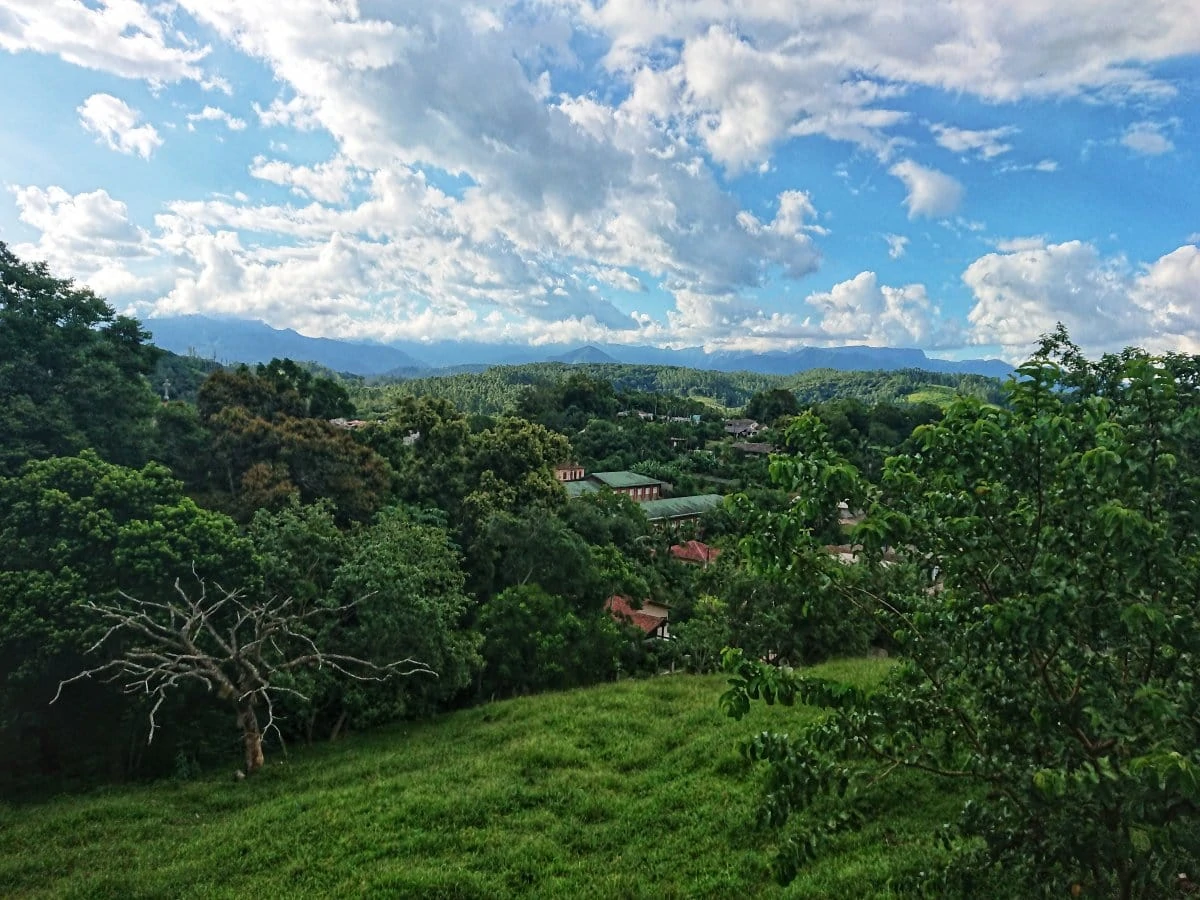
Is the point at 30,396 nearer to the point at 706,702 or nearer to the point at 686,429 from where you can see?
the point at 706,702

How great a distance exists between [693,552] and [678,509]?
12.6 metres

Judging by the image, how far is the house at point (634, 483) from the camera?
6144 cm

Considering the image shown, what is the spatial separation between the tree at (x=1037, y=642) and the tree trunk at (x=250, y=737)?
12.2 meters

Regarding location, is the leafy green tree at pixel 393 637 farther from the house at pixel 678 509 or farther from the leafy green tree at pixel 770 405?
the leafy green tree at pixel 770 405

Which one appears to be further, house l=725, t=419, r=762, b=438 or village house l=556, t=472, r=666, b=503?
house l=725, t=419, r=762, b=438

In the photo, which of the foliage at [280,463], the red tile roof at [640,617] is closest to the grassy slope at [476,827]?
the foliage at [280,463]

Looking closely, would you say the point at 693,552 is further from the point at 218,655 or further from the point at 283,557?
the point at 218,655

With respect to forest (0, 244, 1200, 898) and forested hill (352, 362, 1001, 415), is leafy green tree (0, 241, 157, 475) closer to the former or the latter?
forest (0, 244, 1200, 898)

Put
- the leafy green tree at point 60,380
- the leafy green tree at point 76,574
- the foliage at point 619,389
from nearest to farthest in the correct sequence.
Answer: the leafy green tree at point 76,574 < the leafy green tree at point 60,380 < the foliage at point 619,389

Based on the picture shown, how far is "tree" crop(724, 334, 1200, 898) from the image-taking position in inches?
118

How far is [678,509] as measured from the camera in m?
55.2

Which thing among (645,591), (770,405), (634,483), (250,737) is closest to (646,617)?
(645,591)

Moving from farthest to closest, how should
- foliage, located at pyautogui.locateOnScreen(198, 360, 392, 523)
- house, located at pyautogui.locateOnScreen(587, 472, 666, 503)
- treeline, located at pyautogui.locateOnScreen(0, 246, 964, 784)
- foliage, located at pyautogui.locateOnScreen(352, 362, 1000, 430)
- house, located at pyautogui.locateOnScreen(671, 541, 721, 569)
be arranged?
foliage, located at pyautogui.locateOnScreen(352, 362, 1000, 430) → house, located at pyautogui.locateOnScreen(587, 472, 666, 503) → house, located at pyautogui.locateOnScreen(671, 541, 721, 569) → foliage, located at pyautogui.locateOnScreen(198, 360, 392, 523) → treeline, located at pyautogui.locateOnScreen(0, 246, 964, 784)

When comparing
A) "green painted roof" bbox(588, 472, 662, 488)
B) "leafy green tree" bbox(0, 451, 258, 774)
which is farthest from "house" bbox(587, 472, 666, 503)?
"leafy green tree" bbox(0, 451, 258, 774)
